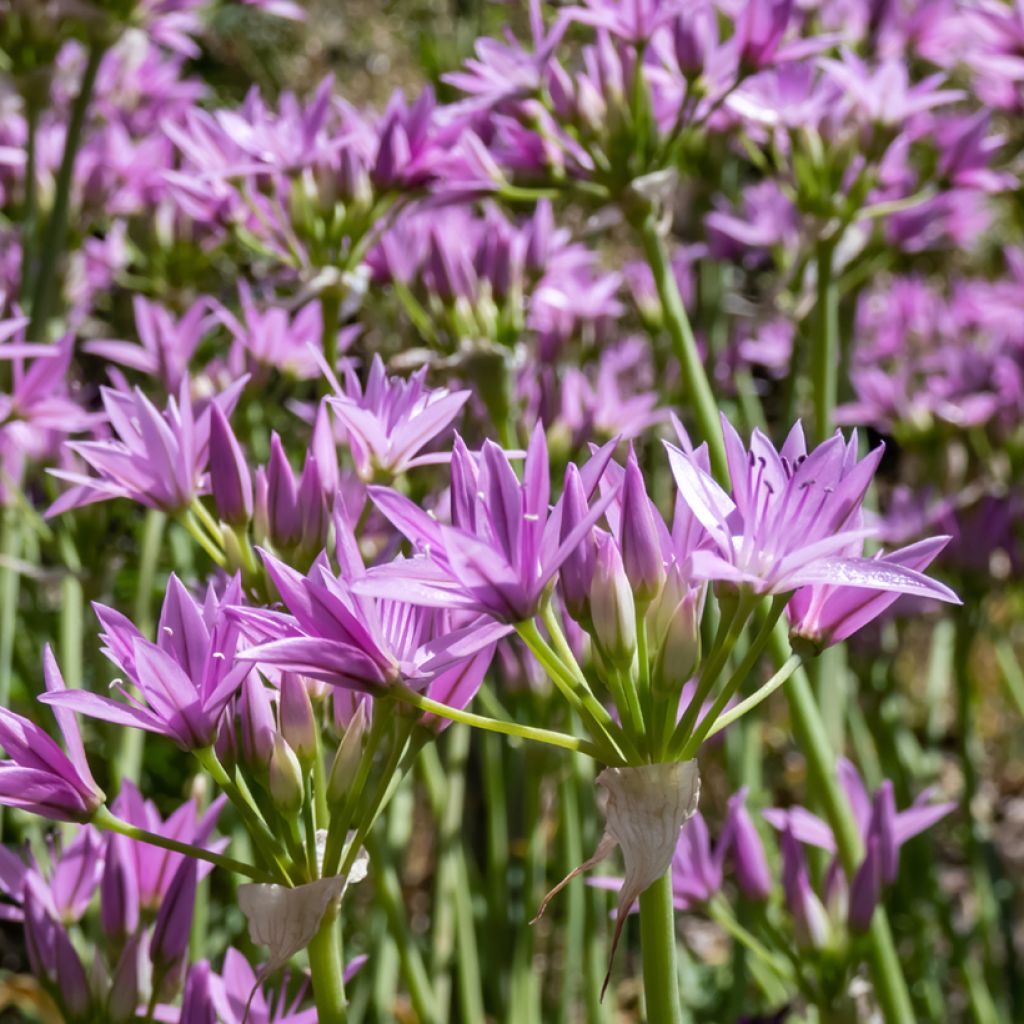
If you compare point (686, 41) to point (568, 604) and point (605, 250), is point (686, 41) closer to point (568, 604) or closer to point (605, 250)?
point (568, 604)

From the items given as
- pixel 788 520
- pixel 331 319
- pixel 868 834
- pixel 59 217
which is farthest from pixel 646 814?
pixel 59 217

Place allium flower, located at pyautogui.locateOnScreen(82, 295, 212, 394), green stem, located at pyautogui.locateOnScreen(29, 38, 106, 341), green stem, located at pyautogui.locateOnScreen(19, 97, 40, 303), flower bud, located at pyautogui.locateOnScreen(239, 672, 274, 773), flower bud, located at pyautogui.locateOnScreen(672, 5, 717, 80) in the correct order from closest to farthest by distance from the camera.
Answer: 1. flower bud, located at pyautogui.locateOnScreen(239, 672, 274, 773)
2. flower bud, located at pyautogui.locateOnScreen(672, 5, 717, 80)
3. allium flower, located at pyautogui.locateOnScreen(82, 295, 212, 394)
4. green stem, located at pyautogui.locateOnScreen(29, 38, 106, 341)
5. green stem, located at pyautogui.locateOnScreen(19, 97, 40, 303)

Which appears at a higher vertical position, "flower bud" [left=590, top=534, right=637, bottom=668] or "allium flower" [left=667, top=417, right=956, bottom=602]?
"allium flower" [left=667, top=417, right=956, bottom=602]

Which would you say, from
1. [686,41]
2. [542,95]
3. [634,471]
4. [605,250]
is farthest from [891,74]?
[605,250]

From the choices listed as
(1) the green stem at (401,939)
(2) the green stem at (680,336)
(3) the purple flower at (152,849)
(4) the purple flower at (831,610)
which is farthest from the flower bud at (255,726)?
(2) the green stem at (680,336)

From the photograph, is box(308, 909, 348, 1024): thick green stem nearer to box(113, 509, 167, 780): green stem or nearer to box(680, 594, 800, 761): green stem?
box(680, 594, 800, 761): green stem

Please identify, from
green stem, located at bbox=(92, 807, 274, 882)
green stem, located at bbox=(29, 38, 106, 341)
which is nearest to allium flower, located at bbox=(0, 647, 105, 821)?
green stem, located at bbox=(92, 807, 274, 882)
